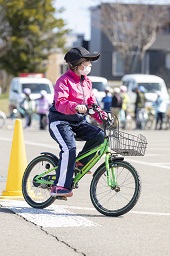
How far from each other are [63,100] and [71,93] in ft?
0.64

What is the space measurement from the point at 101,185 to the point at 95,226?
787 mm

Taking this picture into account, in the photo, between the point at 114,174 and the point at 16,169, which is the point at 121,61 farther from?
the point at 114,174

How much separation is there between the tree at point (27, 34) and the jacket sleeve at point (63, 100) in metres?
57.9

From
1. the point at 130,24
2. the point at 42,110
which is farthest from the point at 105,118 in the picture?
the point at 130,24

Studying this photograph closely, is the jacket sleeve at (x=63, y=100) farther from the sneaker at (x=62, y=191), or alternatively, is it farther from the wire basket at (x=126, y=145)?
the sneaker at (x=62, y=191)

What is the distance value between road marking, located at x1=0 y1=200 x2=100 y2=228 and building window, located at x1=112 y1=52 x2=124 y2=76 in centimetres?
6085

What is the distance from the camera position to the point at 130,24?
209ft

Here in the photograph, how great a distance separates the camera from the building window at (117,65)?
70000 mm

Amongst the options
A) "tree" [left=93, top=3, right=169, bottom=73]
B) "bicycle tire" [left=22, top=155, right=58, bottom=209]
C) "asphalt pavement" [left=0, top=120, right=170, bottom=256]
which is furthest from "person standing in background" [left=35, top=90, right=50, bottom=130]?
"tree" [left=93, top=3, right=169, bottom=73]

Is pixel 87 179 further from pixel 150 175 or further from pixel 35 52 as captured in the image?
pixel 35 52

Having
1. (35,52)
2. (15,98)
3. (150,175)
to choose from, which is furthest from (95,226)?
(35,52)

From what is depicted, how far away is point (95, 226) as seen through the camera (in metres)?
7.95

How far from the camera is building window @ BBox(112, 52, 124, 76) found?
7000 centimetres

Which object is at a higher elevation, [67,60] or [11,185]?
[67,60]
